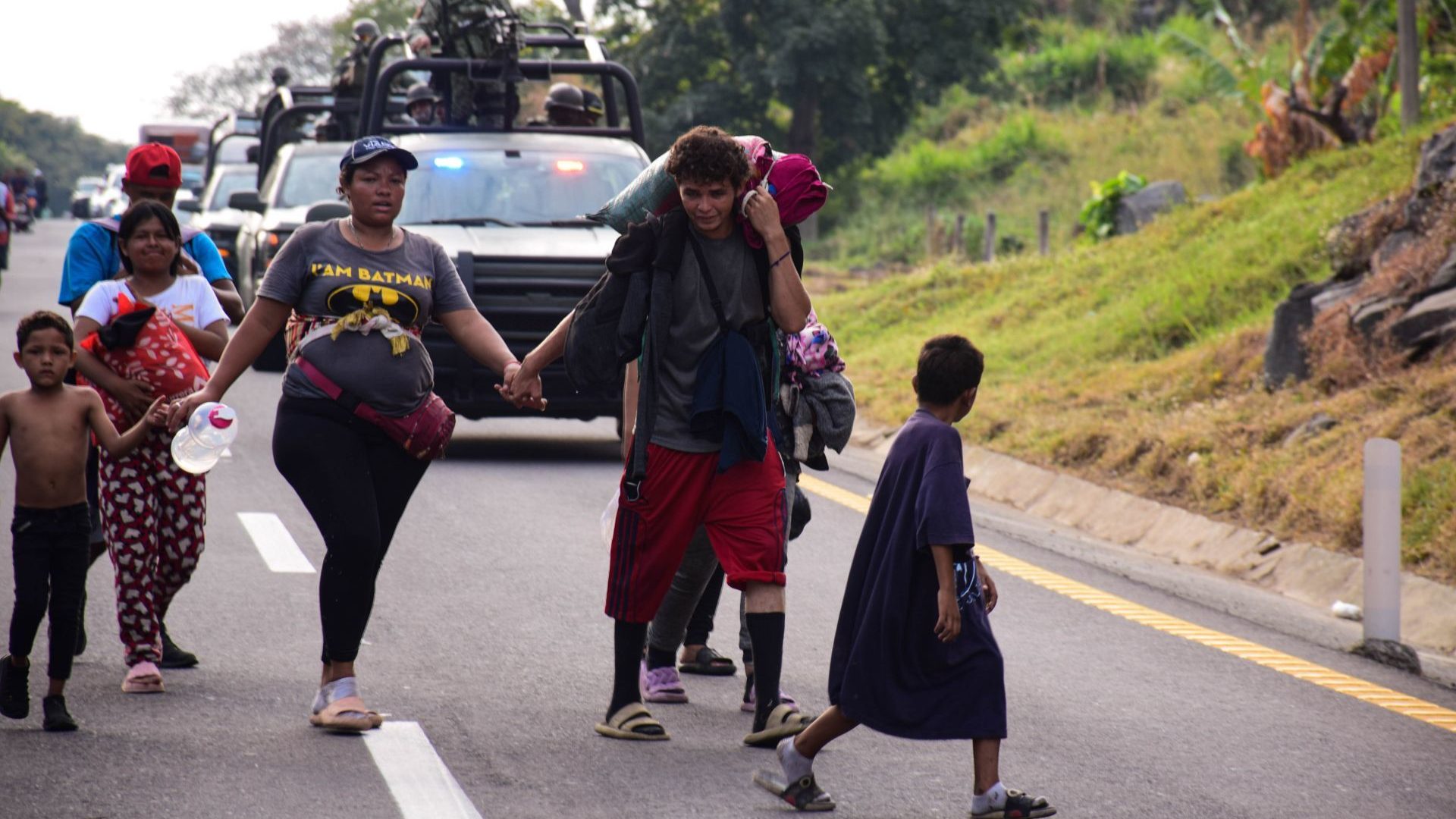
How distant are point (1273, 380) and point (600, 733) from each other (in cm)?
765

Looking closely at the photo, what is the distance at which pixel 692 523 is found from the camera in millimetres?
5488

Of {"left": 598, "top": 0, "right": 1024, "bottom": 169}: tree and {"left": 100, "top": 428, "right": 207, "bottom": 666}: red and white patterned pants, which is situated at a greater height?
{"left": 598, "top": 0, "right": 1024, "bottom": 169}: tree

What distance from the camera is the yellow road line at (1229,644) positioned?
6.48 meters

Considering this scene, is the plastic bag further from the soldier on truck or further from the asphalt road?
the soldier on truck

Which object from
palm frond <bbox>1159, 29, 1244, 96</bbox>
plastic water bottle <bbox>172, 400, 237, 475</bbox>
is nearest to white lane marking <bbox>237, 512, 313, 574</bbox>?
plastic water bottle <bbox>172, 400, 237, 475</bbox>

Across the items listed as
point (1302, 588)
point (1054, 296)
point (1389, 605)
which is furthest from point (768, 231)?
point (1054, 296)

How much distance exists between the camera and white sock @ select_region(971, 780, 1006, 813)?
473 cm

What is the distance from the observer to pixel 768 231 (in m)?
5.34

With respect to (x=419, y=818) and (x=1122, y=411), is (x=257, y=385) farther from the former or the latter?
(x=419, y=818)

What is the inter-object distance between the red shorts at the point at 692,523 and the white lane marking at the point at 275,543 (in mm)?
3130

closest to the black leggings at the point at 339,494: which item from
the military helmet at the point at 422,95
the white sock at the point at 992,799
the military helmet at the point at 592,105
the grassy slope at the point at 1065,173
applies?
the white sock at the point at 992,799

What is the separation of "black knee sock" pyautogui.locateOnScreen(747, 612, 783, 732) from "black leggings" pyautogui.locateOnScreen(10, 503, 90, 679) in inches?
80.6

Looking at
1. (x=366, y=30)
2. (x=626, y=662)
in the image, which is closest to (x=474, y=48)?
(x=366, y=30)

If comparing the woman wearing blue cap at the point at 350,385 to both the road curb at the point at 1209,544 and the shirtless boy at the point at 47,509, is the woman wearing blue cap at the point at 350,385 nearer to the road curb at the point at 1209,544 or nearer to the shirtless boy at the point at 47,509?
the shirtless boy at the point at 47,509
